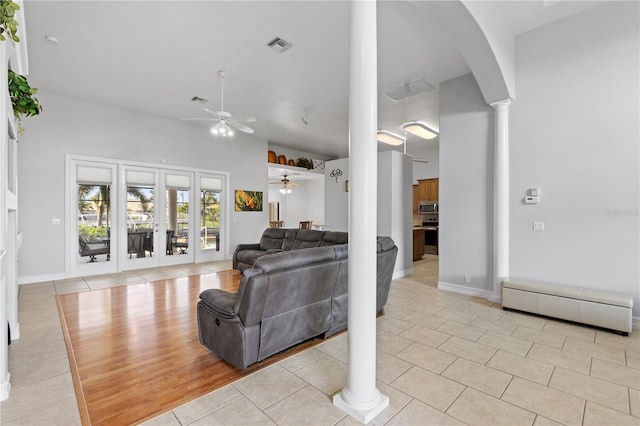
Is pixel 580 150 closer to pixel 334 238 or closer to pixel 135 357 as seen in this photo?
pixel 334 238

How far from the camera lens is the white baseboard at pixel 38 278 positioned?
17.3 ft

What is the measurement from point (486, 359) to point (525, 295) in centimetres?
157

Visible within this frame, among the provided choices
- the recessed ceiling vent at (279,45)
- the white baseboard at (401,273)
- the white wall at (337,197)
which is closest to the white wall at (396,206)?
the white baseboard at (401,273)

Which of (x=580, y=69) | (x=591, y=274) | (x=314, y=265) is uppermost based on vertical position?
(x=580, y=69)

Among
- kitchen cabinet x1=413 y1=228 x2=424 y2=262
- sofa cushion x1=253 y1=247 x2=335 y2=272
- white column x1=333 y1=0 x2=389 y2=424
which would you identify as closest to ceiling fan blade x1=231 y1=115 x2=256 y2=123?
sofa cushion x1=253 y1=247 x2=335 y2=272

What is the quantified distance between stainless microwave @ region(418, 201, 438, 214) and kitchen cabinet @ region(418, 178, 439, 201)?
7.4 inches

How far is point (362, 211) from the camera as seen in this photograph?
1.93 metres

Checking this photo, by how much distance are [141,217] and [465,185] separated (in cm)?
652

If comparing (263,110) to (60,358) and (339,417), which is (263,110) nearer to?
(60,358)

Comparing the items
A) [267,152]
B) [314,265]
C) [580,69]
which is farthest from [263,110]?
[580,69]

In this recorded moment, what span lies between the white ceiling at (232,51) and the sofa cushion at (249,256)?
116 inches

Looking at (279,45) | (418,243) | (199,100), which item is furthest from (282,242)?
(418,243)

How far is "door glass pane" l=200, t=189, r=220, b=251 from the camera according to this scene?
7641mm

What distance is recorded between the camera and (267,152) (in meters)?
8.92
